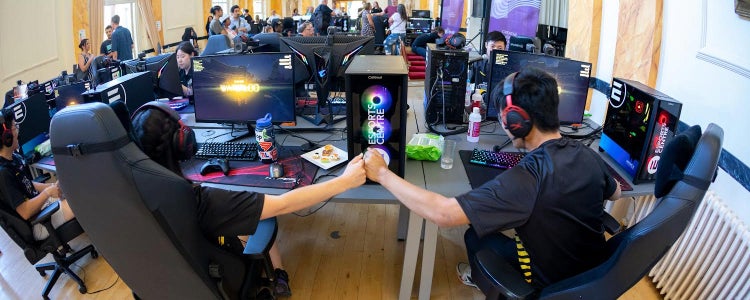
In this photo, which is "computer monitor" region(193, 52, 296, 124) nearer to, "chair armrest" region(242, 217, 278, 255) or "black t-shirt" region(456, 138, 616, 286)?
"chair armrest" region(242, 217, 278, 255)

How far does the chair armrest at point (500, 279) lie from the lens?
1.36 meters

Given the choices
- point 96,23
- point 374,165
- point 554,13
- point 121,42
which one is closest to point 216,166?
point 374,165

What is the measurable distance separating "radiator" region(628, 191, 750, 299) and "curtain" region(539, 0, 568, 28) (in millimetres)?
3517

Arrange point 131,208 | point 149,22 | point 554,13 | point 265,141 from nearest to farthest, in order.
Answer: point 131,208
point 265,141
point 554,13
point 149,22

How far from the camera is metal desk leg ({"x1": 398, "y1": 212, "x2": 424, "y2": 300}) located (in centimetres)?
193

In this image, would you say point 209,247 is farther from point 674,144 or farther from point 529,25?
point 529,25

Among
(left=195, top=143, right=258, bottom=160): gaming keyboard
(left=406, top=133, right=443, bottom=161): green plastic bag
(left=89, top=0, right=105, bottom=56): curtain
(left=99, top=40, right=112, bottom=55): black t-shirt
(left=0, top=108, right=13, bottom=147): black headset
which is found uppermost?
(left=89, top=0, right=105, bottom=56): curtain

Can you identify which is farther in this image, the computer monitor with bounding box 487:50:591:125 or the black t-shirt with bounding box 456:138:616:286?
the computer monitor with bounding box 487:50:591:125

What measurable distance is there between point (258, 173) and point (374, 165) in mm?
584

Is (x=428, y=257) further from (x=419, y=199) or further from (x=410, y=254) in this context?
(x=419, y=199)

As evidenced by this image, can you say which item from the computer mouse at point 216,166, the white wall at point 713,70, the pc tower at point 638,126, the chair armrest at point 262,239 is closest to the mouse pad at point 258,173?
the computer mouse at point 216,166

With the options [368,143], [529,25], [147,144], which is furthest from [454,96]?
[529,25]

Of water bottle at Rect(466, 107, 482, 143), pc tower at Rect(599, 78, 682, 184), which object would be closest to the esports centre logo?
water bottle at Rect(466, 107, 482, 143)

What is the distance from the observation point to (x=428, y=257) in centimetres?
206
